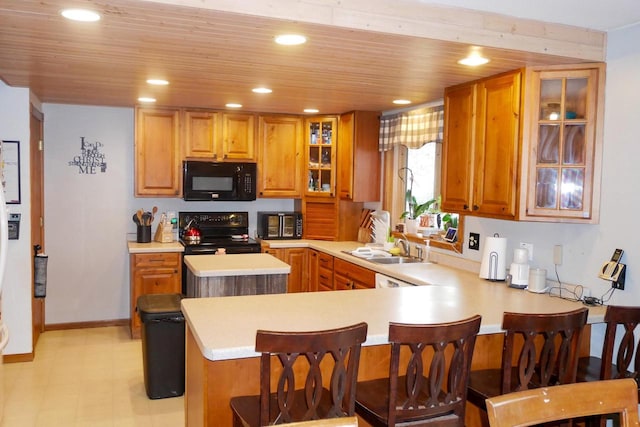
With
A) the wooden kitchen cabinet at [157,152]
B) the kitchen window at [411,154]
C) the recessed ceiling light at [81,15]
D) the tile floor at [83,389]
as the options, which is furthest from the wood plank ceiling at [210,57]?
the tile floor at [83,389]

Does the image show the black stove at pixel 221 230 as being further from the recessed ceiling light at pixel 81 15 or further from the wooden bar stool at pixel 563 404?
the wooden bar stool at pixel 563 404

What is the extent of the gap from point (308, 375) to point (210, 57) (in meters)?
1.96

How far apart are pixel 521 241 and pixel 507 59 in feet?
4.19

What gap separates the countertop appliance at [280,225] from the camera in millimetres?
5887

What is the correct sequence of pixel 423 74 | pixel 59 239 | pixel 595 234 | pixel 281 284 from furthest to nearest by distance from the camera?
pixel 59 239, pixel 281 284, pixel 423 74, pixel 595 234

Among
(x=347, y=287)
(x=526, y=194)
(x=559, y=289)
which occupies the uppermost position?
(x=526, y=194)

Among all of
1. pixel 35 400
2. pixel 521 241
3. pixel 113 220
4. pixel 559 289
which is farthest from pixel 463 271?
pixel 113 220

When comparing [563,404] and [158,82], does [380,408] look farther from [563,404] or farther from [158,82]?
[158,82]

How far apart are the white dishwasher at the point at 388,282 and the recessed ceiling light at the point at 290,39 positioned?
6.29 feet

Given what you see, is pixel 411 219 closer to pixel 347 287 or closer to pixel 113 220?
pixel 347 287

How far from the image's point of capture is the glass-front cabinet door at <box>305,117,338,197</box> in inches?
228

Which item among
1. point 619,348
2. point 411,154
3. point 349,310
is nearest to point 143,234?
point 411,154

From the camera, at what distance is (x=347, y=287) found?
4.89m

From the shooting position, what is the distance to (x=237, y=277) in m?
3.90
